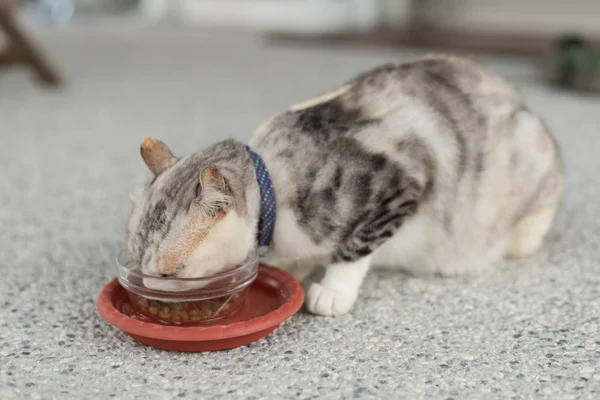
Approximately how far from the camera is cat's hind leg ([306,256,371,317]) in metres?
1.54

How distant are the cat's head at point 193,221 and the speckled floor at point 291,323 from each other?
0.20 metres

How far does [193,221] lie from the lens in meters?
1.28

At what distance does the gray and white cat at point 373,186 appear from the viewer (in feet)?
4.36

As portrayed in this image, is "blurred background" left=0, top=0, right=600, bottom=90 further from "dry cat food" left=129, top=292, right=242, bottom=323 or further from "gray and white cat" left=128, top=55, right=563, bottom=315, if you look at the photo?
"dry cat food" left=129, top=292, right=242, bottom=323

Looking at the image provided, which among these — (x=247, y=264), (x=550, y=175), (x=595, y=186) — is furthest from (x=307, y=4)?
(x=247, y=264)

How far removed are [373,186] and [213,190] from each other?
0.40 meters

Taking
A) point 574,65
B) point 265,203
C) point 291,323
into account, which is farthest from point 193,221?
point 574,65

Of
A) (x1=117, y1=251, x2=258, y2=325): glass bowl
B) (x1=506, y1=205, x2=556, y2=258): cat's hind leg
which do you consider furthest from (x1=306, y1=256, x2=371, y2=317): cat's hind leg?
(x1=506, y1=205, x2=556, y2=258): cat's hind leg

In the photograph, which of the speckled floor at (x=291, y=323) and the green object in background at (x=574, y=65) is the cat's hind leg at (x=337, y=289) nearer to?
the speckled floor at (x=291, y=323)

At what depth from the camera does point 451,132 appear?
1657mm

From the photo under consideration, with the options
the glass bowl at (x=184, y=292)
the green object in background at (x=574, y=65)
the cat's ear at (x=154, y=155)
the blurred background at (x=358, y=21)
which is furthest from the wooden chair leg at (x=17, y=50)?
the green object in background at (x=574, y=65)

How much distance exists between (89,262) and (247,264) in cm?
67

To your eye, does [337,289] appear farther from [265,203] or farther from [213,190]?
[213,190]

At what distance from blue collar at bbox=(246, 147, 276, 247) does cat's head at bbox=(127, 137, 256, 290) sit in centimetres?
3
